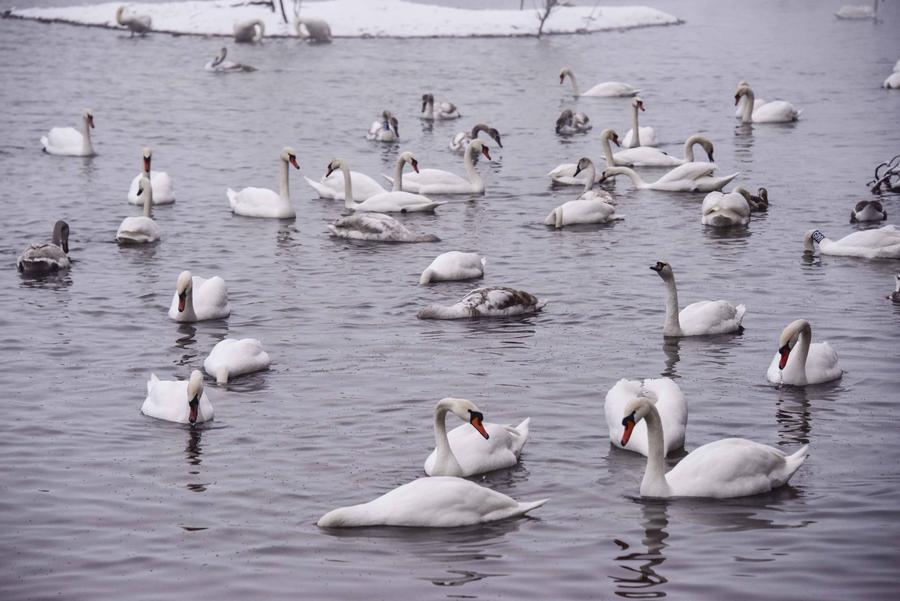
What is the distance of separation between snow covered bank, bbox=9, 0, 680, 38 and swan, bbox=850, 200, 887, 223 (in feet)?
118

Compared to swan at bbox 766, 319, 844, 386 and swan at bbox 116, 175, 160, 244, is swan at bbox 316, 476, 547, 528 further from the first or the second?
swan at bbox 116, 175, 160, 244

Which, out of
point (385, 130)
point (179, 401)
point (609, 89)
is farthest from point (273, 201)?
point (609, 89)

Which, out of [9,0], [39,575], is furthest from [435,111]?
[9,0]

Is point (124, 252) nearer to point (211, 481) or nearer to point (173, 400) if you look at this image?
point (173, 400)

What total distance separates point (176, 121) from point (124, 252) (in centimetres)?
1470

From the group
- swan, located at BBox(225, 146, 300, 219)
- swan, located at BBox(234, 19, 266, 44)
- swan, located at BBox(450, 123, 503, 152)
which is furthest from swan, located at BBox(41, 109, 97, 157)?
swan, located at BBox(234, 19, 266, 44)

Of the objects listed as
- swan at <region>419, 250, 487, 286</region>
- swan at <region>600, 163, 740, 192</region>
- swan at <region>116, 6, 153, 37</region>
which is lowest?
swan at <region>419, 250, 487, 286</region>

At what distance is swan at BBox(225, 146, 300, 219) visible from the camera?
23.2 meters

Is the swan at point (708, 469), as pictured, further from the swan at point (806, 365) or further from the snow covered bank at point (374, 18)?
the snow covered bank at point (374, 18)

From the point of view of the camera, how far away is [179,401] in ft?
42.3

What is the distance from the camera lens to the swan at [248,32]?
5406 cm

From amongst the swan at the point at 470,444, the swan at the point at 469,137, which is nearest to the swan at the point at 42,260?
the swan at the point at 470,444

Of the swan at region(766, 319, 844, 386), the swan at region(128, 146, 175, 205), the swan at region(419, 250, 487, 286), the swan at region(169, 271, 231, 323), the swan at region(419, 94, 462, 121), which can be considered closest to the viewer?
the swan at region(766, 319, 844, 386)

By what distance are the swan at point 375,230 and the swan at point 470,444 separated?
9.57 m
